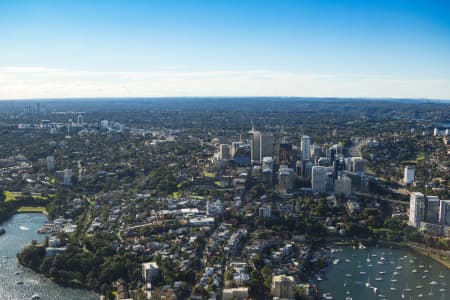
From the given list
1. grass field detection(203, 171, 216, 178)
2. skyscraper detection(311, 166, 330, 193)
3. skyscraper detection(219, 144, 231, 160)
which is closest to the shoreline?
skyscraper detection(311, 166, 330, 193)

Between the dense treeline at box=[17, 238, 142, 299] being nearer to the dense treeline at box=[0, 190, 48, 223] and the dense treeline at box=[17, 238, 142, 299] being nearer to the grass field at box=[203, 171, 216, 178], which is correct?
the dense treeline at box=[0, 190, 48, 223]

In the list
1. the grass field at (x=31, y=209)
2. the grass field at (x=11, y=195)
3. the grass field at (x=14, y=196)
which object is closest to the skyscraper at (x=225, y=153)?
the grass field at (x=14, y=196)

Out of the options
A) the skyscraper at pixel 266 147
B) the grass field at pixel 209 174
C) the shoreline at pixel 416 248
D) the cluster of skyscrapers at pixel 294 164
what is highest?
the skyscraper at pixel 266 147

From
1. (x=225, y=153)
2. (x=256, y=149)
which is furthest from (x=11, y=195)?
(x=256, y=149)

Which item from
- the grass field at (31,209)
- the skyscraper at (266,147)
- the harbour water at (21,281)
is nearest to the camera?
the harbour water at (21,281)

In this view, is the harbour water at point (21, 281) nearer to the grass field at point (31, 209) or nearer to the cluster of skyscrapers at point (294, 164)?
the grass field at point (31, 209)

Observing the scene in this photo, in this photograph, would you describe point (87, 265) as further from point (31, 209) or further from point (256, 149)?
point (256, 149)
